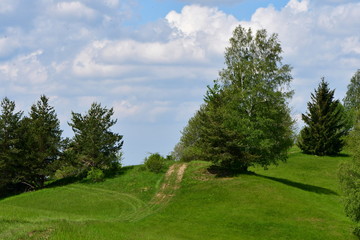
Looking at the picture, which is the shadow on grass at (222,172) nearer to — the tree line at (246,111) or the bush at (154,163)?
the tree line at (246,111)

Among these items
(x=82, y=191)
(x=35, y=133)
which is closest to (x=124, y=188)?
(x=82, y=191)

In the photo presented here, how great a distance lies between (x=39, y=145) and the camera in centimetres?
6203

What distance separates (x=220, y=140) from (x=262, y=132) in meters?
5.60

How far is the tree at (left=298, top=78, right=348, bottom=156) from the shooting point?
2916 inches

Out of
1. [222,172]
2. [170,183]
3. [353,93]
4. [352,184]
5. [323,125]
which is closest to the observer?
[352,184]

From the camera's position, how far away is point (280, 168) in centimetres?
6812

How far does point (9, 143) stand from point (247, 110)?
38419mm

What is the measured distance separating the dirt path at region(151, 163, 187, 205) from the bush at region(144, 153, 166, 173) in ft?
5.12

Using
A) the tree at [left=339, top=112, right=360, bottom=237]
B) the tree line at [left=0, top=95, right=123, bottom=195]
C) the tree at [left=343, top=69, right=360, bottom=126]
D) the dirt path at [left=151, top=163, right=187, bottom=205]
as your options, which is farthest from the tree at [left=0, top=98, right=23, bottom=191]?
the tree at [left=343, top=69, right=360, bottom=126]

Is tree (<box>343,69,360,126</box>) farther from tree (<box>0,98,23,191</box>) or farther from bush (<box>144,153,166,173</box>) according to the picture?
tree (<box>0,98,23,191</box>)

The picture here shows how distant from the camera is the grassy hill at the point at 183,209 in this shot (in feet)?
95.1

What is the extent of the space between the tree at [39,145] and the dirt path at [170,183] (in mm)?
19438

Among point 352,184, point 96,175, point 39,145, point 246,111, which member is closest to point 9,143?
point 39,145

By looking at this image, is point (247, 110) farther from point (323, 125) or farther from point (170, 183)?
point (323, 125)
